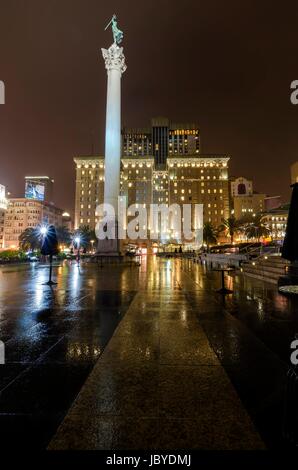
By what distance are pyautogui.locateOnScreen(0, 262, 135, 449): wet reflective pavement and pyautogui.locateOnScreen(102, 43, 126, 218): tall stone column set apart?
44654 millimetres

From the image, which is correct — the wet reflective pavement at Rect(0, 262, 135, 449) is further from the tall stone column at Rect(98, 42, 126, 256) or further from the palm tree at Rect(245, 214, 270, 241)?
the palm tree at Rect(245, 214, 270, 241)

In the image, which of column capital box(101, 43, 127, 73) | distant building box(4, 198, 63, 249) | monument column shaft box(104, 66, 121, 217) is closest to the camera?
monument column shaft box(104, 66, 121, 217)

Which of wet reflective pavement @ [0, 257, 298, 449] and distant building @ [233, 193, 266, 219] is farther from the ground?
distant building @ [233, 193, 266, 219]

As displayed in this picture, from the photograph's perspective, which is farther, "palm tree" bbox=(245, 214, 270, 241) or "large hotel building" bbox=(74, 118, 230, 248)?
"large hotel building" bbox=(74, 118, 230, 248)

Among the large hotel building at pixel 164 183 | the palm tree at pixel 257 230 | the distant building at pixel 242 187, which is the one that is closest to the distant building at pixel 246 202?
the distant building at pixel 242 187

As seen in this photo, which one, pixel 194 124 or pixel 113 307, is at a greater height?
pixel 194 124

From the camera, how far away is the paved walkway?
2633mm

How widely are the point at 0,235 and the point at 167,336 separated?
15250 cm

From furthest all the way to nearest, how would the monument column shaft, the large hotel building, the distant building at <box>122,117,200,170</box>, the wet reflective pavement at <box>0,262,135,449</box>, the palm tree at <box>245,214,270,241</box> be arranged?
the distant building at <box>122,117,200,170</box> < the large hotel building < the palm tree at <box>245,214,270,241</box> < the monument column shaft < the wet reflective pavement at <box>0,262,135,449</box>

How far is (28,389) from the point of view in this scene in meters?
3.65

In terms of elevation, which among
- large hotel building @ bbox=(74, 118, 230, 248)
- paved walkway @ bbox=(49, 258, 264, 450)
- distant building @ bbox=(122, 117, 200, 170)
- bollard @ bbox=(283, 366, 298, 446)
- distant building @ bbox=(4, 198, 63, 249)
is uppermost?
distant building @ bbox=(122, 117, 200, 170)

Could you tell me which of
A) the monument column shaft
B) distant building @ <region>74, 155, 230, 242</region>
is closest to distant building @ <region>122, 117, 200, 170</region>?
distant building @ <region>74, 155, 230, 242</region>
